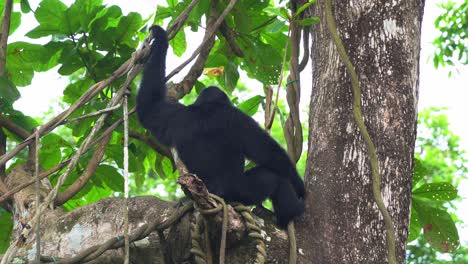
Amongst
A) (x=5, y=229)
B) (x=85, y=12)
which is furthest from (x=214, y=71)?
(x=5, y=229)

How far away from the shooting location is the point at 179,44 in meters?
6.51

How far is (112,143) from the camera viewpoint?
6.18m

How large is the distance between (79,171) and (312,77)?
7.15ft

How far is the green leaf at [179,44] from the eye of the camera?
21.2 ft

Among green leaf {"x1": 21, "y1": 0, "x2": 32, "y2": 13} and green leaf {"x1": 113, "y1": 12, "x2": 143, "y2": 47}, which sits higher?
green leaf {"x1": 21, "y1": 0, "x2": 32, "y2": 13}

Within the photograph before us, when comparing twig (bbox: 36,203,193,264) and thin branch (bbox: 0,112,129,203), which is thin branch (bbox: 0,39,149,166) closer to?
thin branch (bbox: 0,112,129,203)

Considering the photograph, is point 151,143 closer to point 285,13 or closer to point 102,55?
point 102,55

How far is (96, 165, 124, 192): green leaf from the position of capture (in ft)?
18.7

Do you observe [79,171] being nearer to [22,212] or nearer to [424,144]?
[22,212]

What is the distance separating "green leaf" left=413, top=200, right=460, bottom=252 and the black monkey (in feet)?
3.11

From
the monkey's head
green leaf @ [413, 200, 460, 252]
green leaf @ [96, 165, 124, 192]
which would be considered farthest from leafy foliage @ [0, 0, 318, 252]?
green leaf @ [413, 200, 460, 252]

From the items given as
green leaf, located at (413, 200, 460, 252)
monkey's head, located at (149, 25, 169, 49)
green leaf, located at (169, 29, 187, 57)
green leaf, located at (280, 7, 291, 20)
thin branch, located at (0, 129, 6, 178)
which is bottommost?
green leaf, located at (413, 200, 460, 252)

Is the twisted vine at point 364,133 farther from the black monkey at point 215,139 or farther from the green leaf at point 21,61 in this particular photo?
the green leaf at point 21,61

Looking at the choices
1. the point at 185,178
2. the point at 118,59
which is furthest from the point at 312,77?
the point at 118,59
